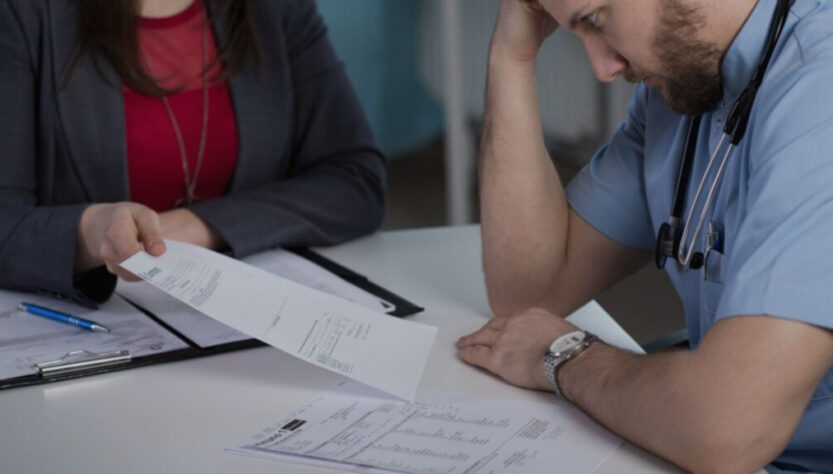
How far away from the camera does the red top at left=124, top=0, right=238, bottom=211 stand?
69.2 inches

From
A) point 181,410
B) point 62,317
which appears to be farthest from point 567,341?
point 62,317

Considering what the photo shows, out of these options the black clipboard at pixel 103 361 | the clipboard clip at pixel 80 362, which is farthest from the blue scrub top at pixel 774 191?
the clipboard clip at pixel 80 362

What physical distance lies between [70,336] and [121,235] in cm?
15

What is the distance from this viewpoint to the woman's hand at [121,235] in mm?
1381

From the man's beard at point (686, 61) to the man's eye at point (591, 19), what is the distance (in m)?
0.07

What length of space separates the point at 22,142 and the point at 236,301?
2.00 ft

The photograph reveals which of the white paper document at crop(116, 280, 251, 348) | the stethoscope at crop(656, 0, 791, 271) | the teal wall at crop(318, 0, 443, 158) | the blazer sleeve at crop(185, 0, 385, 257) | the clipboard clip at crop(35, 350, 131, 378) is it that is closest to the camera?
the stethoscope at crop(656, 0, 791, 271)

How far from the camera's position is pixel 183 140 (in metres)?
1.78

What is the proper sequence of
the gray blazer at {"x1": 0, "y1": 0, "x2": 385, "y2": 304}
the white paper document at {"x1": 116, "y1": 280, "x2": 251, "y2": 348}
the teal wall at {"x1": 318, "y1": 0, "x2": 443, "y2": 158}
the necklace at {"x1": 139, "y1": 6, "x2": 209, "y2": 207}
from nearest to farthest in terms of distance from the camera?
the white paper document at {"x1": 116, "y1": 280, "x2": 251, "y2": 348}
the gray blazer at {"x1": 0, "y1": 0, "x2": 385, "y2": 304}
the necklace at {"x1": 139, "y1": 6, "x2": 209, "y2": 207}
the teal wall at {"x1": 318, "y1": 0, "x2": 443, "y2": 158}

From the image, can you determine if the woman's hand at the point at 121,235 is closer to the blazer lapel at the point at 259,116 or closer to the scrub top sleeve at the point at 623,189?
the blazer lapel at the point at 259,116

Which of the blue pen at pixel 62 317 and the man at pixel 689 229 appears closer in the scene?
the man at pixel 689 229

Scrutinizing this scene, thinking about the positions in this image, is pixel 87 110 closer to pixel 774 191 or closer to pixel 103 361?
pixel 103 361

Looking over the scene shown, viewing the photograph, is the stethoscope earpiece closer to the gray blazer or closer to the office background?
the gray blazer

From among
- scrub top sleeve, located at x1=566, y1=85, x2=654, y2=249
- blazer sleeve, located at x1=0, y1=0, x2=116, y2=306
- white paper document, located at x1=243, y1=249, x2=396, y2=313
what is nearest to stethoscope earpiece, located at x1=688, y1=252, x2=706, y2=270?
scrub top sleeve, located at x1=566, y1=85, x2=654, y2=249
